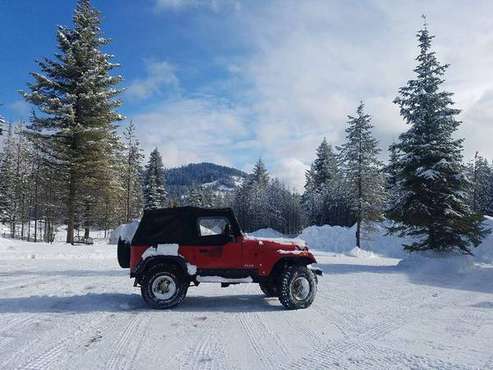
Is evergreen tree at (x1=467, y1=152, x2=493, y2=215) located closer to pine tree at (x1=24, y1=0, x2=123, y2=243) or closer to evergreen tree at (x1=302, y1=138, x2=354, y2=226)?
evergreen tree at (x1=302, y1=138, x2=354, y2=226)

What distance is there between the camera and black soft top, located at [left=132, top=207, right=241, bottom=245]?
9.07 metres

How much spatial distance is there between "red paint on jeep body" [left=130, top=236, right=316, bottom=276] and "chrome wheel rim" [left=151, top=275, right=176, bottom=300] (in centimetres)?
54

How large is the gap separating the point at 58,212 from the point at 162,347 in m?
28.2

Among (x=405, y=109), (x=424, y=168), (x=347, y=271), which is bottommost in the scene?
(x=347, y=271)

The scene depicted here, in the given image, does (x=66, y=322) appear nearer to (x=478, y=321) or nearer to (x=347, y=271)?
(x=478, y=321)

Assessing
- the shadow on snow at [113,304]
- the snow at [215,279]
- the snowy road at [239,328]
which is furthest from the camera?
the snow at [215,279]

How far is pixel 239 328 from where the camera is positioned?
286 inches

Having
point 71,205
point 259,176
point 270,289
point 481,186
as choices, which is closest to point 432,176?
point 270,289

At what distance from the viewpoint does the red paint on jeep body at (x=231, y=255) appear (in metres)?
8.99

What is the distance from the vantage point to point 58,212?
103 feet

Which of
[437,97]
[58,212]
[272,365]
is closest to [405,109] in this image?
[437,97]

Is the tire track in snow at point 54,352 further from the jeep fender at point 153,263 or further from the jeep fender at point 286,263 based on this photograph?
the jeep fender at point 286,263

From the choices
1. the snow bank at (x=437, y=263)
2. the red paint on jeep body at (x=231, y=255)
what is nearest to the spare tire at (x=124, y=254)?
the red paint on jeep body at (x=231, y=255)

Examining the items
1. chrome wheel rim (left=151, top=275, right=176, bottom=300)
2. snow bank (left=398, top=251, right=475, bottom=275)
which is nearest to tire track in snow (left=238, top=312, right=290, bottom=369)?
chrome wheel rim (left=151, top=275, right=176, bottom=300)
